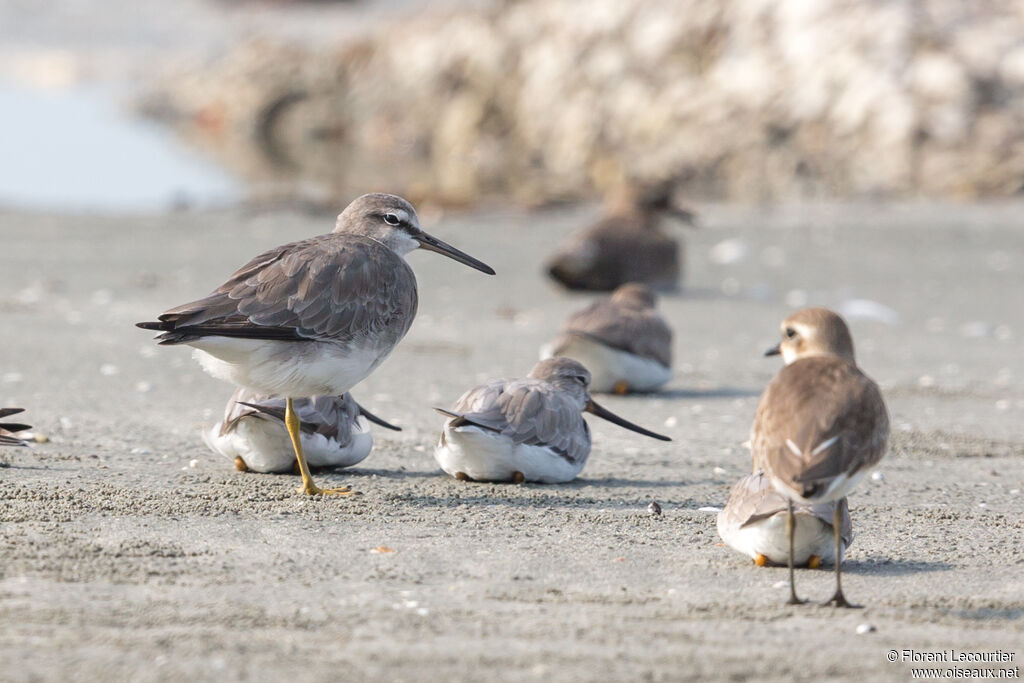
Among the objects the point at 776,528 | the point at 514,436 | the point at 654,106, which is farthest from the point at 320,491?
the point at 654,106

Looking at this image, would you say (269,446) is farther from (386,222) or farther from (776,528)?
(776,528)

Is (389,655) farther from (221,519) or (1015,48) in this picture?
(1015,48)

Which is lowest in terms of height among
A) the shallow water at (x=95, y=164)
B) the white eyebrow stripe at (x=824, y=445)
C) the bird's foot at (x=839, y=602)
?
the bird's foot at (x=839, y=602)

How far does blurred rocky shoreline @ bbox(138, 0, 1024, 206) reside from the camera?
20.9 meters

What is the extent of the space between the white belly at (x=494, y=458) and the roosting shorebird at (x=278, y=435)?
0.47 m

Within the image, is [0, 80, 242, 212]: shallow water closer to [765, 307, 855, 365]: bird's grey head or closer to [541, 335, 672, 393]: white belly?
[541, 335, 672, 393]: white belly

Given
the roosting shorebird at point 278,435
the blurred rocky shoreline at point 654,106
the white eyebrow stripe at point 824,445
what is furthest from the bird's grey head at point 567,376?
the blurred rocky shoreline at point 654,106

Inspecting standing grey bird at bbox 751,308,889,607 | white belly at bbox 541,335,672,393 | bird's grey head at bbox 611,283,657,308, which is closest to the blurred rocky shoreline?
bird's grey head at bbox 611,283,657,308

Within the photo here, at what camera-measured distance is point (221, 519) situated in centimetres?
567

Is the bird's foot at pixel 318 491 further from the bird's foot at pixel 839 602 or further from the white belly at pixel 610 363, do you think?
the white belly at pixel 610 363

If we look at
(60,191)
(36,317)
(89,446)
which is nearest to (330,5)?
(60,191)

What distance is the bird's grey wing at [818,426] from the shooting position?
4625 mm

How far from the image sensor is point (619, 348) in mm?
8742

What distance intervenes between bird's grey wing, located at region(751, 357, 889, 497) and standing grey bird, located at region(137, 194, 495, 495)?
1926 millimetres
